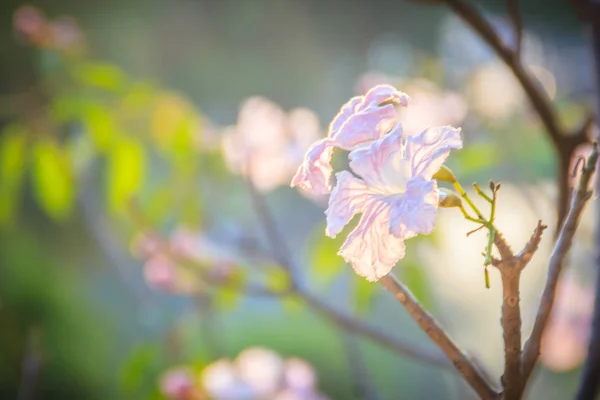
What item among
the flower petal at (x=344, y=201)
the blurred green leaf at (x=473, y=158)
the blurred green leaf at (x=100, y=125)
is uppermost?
the blurred green leaf at (x=100, y=125)

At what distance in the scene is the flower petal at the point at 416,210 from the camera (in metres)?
0.20

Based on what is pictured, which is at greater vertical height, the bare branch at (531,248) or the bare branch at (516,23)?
the bare branch at (516,23)

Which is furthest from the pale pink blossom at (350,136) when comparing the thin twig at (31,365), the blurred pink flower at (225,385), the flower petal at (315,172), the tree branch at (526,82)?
the thin twig at (31,365)

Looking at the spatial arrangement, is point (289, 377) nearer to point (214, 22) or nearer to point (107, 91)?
point (107, 91)

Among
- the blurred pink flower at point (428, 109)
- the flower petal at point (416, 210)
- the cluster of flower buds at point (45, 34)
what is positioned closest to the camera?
the flower petal at point (416, 210)

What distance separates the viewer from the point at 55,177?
0.78 metres

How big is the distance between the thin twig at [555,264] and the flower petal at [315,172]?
0.09 meters

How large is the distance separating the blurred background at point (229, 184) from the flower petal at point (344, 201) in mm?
372

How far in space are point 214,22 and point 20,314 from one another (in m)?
0.80

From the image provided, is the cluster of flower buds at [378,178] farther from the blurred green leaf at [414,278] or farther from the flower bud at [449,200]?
the blurred green leaf at [414,278]

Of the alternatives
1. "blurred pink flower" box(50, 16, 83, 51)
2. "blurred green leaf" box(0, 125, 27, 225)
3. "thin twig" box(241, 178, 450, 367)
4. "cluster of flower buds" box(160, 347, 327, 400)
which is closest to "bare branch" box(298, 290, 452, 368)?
"thin twig" box(241, 178, 450, 367)

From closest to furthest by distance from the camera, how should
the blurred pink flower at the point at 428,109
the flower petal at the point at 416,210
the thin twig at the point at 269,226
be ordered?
the flower petal at the point at 416,210 → the thin twig at the point at 269,226 → the blurred pink flower at the point at 428,109

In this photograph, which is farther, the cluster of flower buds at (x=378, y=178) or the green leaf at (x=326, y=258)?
the green leaf at (x=326, y=258)

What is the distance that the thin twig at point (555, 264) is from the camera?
0.21 m
